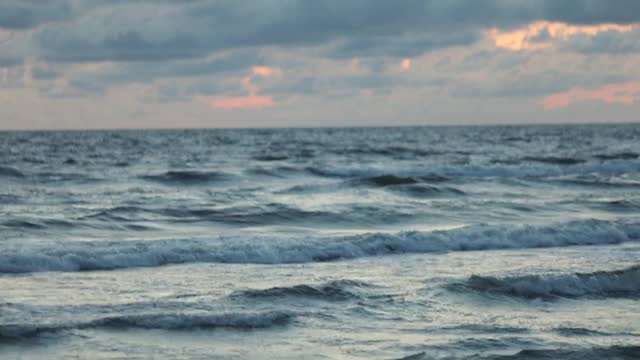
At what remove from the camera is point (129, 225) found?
69.8 feet

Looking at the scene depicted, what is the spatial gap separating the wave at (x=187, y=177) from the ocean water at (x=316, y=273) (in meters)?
4.24

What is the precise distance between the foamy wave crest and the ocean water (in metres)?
0.04

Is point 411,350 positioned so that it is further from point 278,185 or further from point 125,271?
point 278,185

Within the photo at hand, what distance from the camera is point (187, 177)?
123 feet

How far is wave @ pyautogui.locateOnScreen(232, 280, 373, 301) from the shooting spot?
1262 cm

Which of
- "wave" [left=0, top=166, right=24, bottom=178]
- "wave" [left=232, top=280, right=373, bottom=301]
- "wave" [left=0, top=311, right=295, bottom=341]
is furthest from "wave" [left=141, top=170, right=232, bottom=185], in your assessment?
"wave" [left=0, top=311, right=295, bottom=341]

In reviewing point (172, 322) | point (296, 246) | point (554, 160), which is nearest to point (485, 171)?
point (554, 160)

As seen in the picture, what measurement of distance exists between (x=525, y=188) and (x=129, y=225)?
637 inches

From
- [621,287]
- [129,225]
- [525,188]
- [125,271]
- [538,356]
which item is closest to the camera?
[538,356]

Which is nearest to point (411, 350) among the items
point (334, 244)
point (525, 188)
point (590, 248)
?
point (334, 244)

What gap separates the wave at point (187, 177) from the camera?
36069 mm

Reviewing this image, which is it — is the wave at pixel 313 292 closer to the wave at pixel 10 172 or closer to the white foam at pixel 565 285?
the white foam at pixel 565 285

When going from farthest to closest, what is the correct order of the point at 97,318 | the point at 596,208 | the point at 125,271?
1. the point at 596,208
2. the point at 125,271
3. the point at 97,318

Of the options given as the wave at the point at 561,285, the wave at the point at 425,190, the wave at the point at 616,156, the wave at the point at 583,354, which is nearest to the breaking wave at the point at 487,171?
the wave at the point at 616,156
